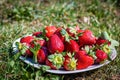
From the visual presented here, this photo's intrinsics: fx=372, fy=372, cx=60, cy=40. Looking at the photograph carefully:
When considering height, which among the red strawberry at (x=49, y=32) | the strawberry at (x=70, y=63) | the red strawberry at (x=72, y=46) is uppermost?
the red strawberry at (x=49, y=32)

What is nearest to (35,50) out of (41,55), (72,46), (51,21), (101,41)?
(41,55)

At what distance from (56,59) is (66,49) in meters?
0.18

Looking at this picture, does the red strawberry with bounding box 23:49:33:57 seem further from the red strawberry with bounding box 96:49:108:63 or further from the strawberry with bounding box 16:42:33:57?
the red strawberry with bounding box 96:49:108:63

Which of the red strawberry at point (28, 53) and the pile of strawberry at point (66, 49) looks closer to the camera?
the pile of strawberry at point (66, 49)

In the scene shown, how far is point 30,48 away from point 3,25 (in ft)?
3.58

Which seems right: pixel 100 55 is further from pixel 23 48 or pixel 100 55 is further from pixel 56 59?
pixel 23 48

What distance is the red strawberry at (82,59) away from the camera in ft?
8.99

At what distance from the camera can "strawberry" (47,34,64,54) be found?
9.11 feet

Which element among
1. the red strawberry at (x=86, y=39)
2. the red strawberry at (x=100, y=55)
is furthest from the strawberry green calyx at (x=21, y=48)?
the red strawberry at (x=100, y=55)

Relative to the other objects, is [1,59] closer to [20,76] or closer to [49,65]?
[20,76]

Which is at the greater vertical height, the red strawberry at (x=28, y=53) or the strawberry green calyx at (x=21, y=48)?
the strawberry green calyx at (x=21, y=48)

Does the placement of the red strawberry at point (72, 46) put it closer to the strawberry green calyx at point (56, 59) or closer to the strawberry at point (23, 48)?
the strawberry green calyx at point (56, 59)

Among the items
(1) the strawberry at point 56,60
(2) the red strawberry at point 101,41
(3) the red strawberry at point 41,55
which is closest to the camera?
(1) the strawberry at point 56,60

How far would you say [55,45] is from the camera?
2.78 metres
